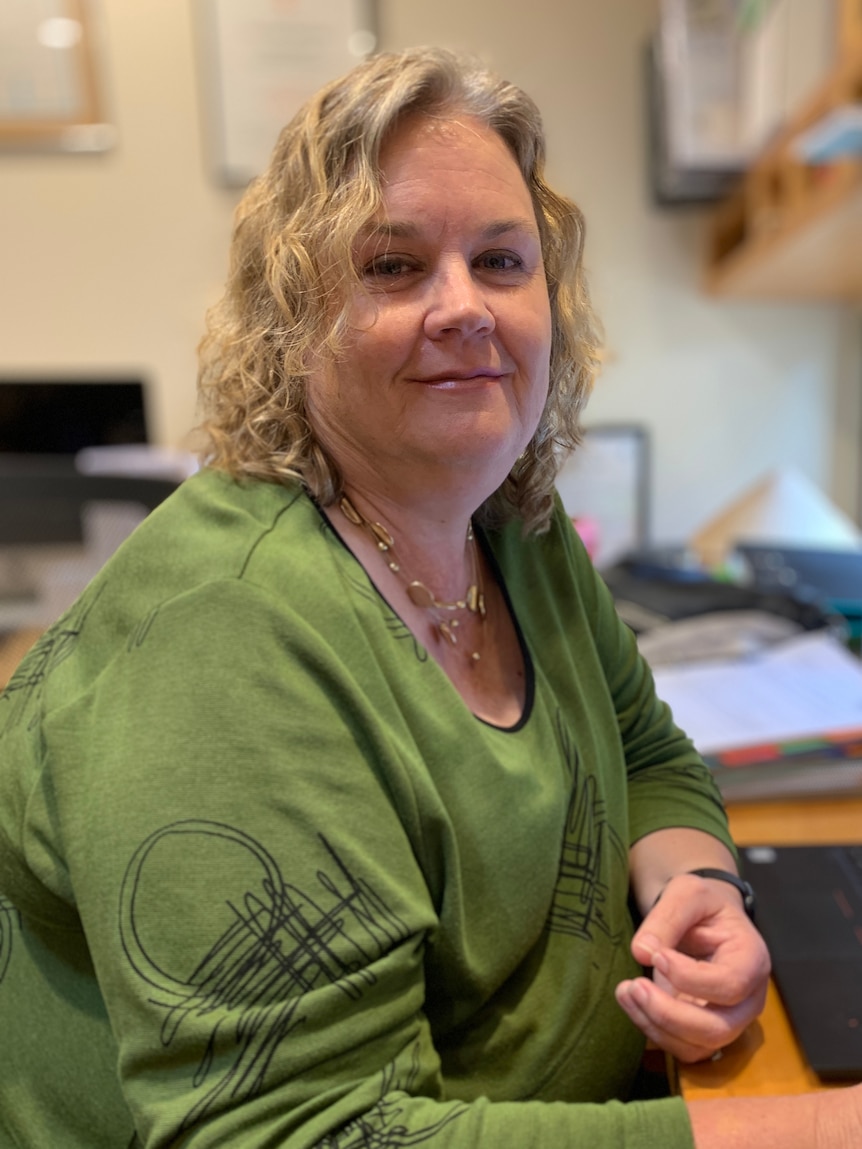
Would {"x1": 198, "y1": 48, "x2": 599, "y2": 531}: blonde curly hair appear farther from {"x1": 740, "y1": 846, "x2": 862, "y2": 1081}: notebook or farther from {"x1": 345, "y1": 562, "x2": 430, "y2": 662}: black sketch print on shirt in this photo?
{"x1": 740, "y1": 846, "x2": 862, "y2": 1081}: notebook

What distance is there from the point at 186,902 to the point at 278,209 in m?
0.43

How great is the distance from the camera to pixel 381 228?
516 mm

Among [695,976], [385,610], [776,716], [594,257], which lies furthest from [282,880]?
[594,257]

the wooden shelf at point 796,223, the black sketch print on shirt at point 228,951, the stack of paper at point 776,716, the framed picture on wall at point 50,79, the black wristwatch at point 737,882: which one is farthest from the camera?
the framed picture on wall at point 50,79

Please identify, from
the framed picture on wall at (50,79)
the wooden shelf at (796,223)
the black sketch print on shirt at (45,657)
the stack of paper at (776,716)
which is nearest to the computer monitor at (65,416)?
the framed picture on wall at (50,79)

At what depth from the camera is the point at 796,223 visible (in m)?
1.42

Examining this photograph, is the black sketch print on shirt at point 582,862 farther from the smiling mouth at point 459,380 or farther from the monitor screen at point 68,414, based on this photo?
the monitor screen at point 68,414

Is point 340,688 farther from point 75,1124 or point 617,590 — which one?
point 617,590

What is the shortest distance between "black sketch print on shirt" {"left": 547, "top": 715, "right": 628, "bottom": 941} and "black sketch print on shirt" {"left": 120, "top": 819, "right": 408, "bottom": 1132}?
0.75 ft

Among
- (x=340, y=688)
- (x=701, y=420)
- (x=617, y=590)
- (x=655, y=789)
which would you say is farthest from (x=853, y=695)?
(x=701, y=420)

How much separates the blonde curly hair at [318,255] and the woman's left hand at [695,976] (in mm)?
371

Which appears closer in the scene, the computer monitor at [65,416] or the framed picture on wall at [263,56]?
the framed picture on wall at [263,56]

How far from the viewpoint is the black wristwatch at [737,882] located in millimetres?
640

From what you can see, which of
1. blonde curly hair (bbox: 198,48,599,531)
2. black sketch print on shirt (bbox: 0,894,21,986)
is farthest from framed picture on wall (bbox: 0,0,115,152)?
black sketch print on shirt (bbox: 0,894,21,986)
